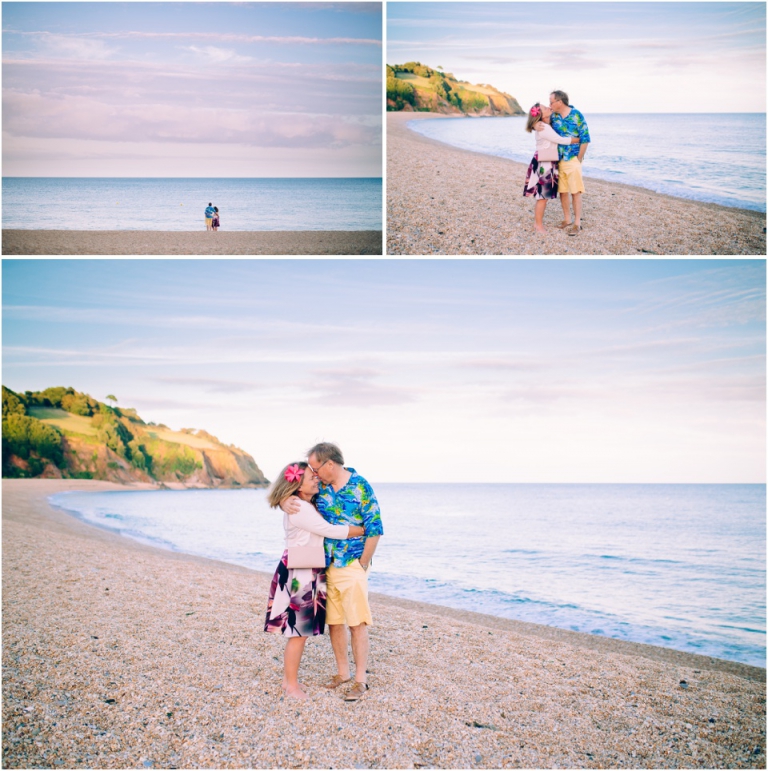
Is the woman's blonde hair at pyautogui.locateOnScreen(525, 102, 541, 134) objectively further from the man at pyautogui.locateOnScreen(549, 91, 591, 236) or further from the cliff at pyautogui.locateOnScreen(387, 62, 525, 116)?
the cliff at pyautogui.locateOnScreen(387, 62, 525, 116)

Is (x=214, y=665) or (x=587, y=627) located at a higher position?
(x=214, y=665)

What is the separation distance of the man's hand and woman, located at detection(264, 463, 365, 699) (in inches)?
0.8

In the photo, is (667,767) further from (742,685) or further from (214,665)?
(214,665)

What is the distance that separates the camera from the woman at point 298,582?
3900 mm

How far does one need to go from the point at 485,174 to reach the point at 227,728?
1022cm

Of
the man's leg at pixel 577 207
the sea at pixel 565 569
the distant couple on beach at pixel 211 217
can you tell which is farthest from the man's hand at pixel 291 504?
the distant couple on beach at pixel 211 217

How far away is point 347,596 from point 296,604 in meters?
0.30

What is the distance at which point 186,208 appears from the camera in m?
43.2

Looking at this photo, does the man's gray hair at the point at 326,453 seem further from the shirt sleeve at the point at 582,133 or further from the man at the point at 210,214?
the man at the point at 210,214

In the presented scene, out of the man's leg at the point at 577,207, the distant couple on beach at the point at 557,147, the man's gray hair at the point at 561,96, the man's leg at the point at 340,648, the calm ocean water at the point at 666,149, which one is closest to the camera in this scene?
the man's leg at the point at 340,648

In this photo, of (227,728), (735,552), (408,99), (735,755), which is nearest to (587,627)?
(735,755)

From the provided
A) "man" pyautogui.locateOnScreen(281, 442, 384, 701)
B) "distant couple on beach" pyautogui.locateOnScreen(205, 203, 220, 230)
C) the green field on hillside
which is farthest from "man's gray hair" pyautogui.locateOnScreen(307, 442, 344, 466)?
the green field on hillside

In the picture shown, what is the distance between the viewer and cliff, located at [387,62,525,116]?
16938mm

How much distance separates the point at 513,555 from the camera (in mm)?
14688
